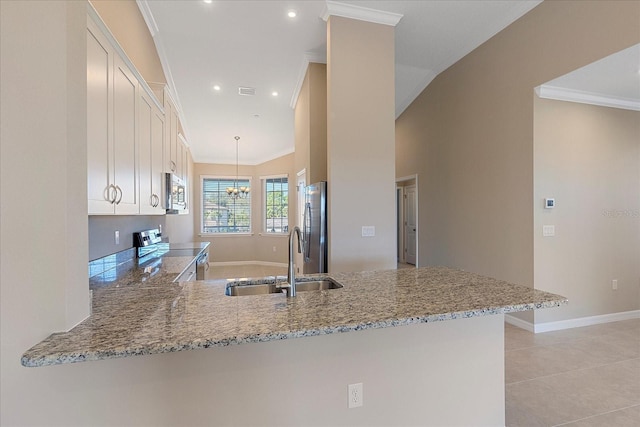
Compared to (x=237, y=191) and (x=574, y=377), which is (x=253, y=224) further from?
(x=574, y=377)

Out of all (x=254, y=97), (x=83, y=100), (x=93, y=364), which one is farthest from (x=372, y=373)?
(x=254, y=97)

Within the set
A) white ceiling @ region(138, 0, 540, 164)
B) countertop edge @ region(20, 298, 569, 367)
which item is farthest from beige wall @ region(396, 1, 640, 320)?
countertop edge @ region(20, 298, 569, 367)

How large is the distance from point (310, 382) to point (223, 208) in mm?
7800

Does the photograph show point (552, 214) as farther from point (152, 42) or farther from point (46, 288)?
point (152, 42)

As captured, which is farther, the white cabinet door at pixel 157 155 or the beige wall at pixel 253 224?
the beige wall at pixel 253 224

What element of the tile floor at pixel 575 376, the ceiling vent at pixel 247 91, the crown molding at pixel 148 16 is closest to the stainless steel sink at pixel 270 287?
the tile floor at pixel 575 376

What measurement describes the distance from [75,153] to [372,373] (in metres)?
1.56

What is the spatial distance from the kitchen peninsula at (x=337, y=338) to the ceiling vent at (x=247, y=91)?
4.03m

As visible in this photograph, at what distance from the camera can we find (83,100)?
108 cm

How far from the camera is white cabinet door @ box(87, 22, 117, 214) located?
1335 millimetres

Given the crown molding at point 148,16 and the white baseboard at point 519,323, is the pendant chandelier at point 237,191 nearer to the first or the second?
the crown molding at point 148,16

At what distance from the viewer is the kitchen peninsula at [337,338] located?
39.9 inches

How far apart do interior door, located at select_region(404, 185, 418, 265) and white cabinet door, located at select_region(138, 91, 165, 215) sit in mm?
5667

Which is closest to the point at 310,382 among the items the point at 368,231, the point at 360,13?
the point at 368,231
